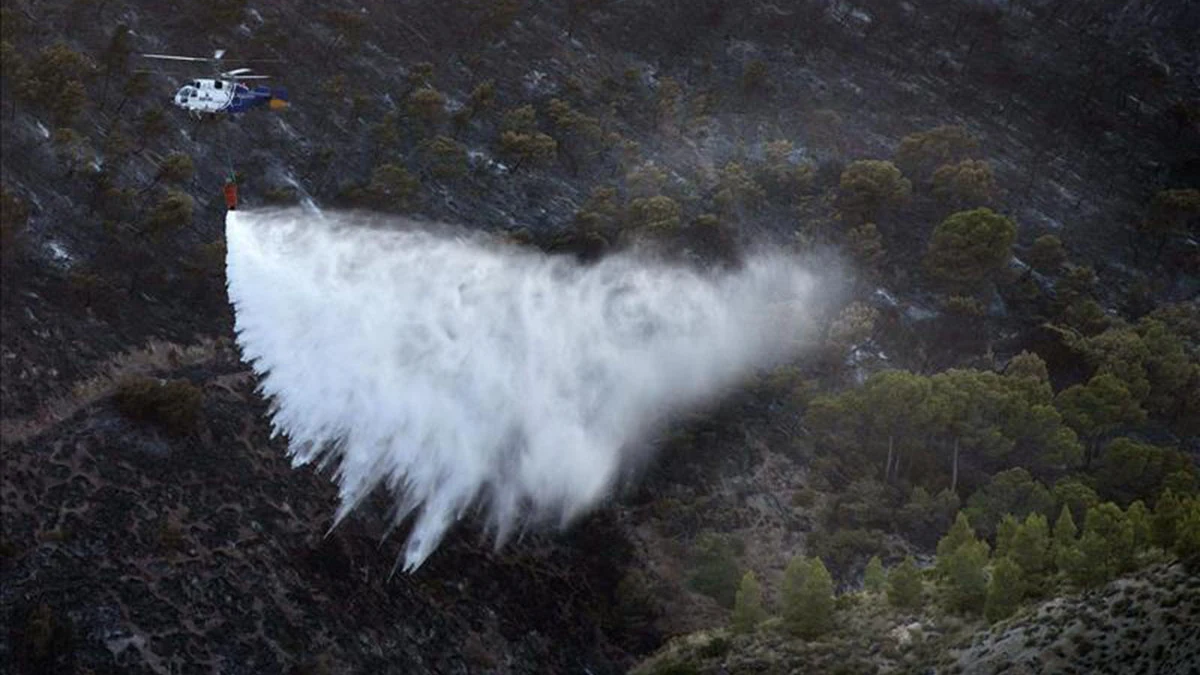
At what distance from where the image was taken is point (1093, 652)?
196ft

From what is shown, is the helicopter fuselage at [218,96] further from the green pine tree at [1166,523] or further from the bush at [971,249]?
the green pine tree at [1166,523]

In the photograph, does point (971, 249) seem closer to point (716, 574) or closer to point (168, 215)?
point (716, 574)

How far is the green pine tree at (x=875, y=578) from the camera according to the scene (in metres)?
73.2

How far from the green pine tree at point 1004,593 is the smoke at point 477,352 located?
74.6ft

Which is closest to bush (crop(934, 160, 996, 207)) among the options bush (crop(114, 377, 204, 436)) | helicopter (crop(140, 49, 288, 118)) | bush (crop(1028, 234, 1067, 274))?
Answer: bush (crop(1028, 234, 1067, 274))

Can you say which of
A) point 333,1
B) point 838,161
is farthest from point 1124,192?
point 333,1

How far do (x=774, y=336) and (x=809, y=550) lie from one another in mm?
17165

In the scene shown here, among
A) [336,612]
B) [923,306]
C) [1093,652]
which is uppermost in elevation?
[1093,652]

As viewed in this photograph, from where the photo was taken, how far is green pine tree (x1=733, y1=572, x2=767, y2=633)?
70938mm

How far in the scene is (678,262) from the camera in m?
96.9

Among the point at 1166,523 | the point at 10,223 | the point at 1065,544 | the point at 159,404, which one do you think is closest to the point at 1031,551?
the point at 1065,544

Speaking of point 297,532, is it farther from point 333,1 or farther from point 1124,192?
point 1124,192

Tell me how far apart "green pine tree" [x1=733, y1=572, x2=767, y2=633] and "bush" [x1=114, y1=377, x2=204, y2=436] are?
82.4 feet

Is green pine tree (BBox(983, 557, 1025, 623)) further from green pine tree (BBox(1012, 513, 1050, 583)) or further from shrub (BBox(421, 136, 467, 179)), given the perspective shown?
shrub (BBox(421, 136, 467, 179))
